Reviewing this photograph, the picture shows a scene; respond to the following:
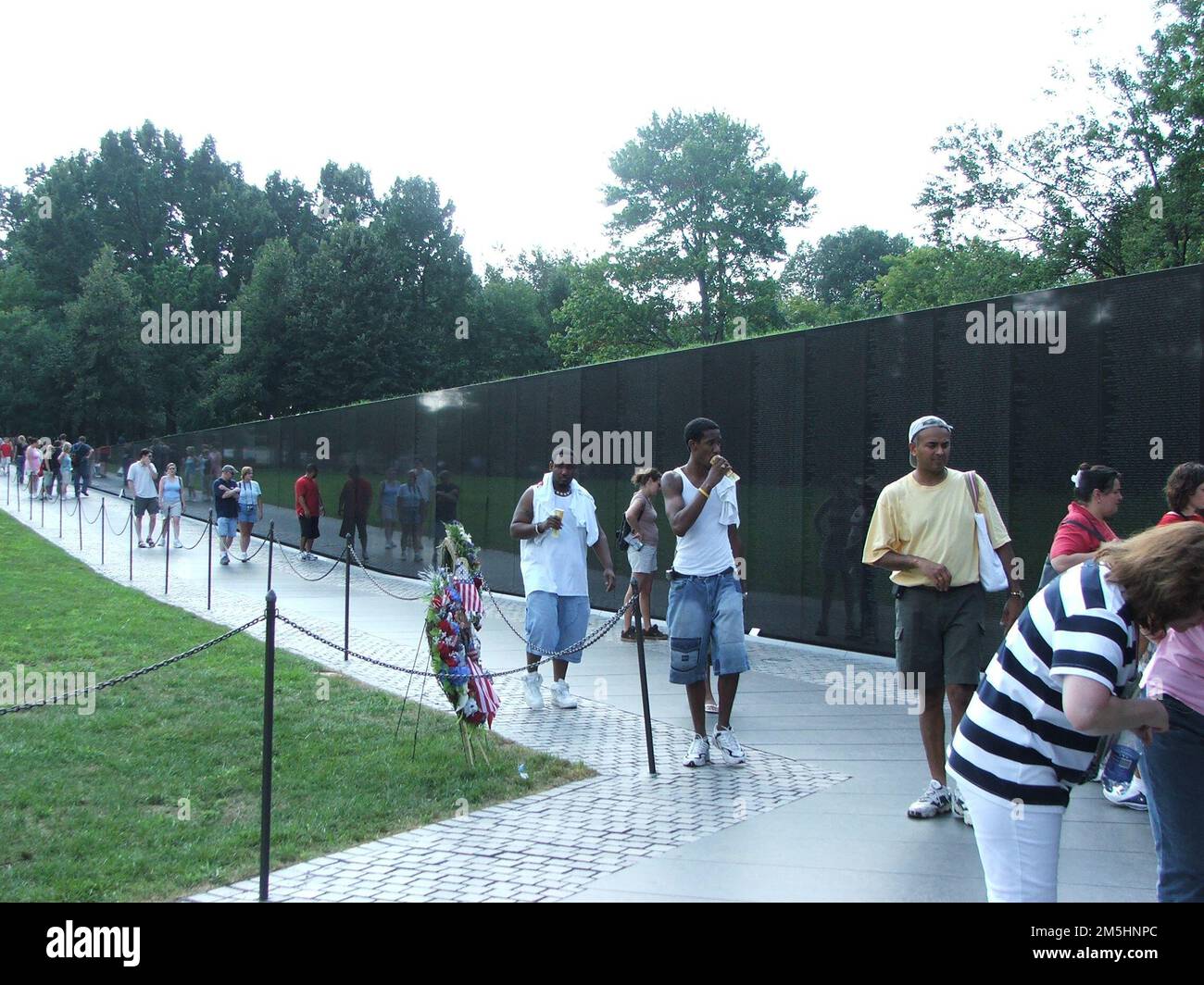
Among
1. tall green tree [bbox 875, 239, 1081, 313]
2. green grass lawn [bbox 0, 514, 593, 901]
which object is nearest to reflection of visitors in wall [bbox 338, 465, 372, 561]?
green grass lawn [bbox 0, 514, 593, 901]

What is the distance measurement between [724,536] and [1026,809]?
3.83 m

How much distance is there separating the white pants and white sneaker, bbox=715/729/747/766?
3674 millimetres

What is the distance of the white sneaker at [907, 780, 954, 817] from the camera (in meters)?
5.97

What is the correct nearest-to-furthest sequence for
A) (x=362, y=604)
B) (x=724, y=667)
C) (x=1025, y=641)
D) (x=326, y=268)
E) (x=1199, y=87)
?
(x=1025, y=641), (x=724, y=667), (x=362, y=604), (x=1199, y=87), (x=326, y=268)

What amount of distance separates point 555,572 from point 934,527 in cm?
378

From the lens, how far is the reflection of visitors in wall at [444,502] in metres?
19.4

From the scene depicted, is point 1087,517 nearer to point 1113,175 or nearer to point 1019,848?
point 1019,848

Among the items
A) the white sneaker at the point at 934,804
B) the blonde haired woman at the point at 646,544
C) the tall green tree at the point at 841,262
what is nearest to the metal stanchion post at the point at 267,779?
the white sneaker at the point at 934,804

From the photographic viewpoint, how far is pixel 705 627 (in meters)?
7.03

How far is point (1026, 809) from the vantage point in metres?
3.38

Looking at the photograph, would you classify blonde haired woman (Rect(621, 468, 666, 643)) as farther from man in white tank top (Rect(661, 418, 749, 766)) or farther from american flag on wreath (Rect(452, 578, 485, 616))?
man in white tank top (Rect(661, 418, 749, 766))

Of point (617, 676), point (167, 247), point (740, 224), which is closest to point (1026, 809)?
point (617, 676)

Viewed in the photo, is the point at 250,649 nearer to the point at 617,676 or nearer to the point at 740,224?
the point at 617,676

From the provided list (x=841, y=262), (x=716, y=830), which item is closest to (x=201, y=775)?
(x=716, y=830)
